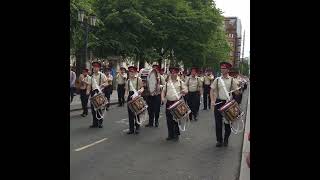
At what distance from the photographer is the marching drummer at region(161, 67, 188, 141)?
38.5 ft

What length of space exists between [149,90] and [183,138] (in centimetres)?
253

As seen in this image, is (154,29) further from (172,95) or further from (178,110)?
(178,110)

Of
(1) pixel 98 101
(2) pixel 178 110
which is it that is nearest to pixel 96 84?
(1) pixel 98 101

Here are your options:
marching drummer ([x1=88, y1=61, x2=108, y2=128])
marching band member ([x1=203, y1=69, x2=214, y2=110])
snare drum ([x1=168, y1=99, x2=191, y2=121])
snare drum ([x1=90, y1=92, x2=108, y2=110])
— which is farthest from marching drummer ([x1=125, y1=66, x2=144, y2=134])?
marching band member ([x1=203, y1=69, x2=214, y2=110])

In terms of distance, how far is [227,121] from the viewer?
10.5m

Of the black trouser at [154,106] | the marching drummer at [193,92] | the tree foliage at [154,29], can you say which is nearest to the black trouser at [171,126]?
the black trouser at [154,106]

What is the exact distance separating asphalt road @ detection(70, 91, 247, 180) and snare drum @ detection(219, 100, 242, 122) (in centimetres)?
72

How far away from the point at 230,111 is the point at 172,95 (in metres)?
2.15

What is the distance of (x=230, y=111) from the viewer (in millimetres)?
10258

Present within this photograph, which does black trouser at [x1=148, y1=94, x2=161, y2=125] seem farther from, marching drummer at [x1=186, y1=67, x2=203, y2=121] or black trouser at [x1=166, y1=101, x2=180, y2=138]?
marching drummer at [x1=186, y1=67, x2=203, y2=121]

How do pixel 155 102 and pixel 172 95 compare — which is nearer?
pixel 172 95
